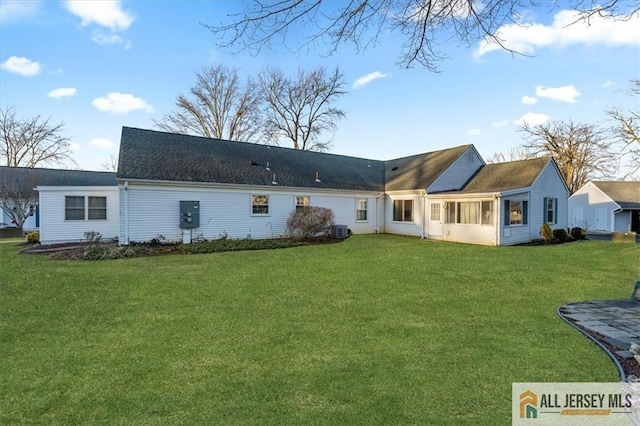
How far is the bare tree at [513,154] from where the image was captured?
3746 cm

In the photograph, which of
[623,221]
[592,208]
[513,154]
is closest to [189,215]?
[592,208]

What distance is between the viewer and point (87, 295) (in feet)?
20.8

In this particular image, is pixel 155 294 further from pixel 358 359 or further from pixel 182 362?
pixel 358 359

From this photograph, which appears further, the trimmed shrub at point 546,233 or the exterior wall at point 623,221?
the exterior wall at point 623,221

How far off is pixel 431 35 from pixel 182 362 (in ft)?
14.7

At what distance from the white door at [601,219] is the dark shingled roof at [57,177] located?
Answer: 38.9 metres

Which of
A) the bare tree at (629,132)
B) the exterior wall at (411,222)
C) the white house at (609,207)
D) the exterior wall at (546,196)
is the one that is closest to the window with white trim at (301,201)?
the exterior wall at (411,222)

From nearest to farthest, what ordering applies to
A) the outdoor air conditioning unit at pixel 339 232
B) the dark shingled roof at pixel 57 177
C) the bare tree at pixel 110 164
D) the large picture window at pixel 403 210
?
the outdoor air conditioning unit at pixel 339 232 → the large picture window at pixel 403 210 → the dark shingled roof at pixel 57 177 → the bare tree at pixel 110 164

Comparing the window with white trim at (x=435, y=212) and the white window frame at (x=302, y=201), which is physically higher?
the white window frame at (x=302, y=201)

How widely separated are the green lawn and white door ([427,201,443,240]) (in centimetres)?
888

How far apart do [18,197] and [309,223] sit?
17355 mm

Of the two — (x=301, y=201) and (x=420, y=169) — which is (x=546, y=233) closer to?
(x=420, y=169)

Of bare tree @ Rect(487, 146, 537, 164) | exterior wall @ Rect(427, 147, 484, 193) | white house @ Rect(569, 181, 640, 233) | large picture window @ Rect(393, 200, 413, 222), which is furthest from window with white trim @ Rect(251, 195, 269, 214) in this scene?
bare tree @ Rect(487, 146, 537, 164)

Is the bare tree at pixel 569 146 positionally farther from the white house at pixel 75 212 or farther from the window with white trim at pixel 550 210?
the white house at pixel 75 212
